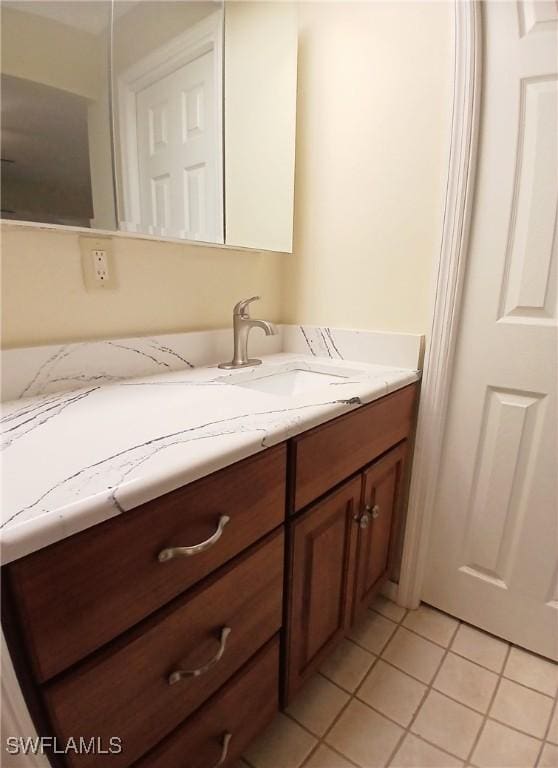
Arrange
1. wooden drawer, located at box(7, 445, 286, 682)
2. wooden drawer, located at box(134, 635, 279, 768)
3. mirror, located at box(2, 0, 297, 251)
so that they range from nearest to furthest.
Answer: wooden drawer, located at box(7, 445, 286, 682) → wooden drawer, located at box(134, 635, 279, 768) → mirror, located at box(2, 0, 297, 251)

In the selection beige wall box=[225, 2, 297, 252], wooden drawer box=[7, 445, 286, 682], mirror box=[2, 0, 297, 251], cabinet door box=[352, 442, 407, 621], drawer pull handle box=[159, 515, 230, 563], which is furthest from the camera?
beige wall box=[225, 2, 297, 252]

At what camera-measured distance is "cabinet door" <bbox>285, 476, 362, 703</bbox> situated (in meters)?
0.84

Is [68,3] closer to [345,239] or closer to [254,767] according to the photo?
[345,239]

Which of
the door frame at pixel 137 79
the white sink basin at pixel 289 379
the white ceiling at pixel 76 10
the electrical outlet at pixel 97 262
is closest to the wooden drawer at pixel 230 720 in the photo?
the white sink basin at pixel 289 379

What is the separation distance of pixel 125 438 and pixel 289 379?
73 cm

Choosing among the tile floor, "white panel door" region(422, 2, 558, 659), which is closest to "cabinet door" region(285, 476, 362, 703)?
the tile floor

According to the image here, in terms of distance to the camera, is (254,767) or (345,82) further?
(345,82)

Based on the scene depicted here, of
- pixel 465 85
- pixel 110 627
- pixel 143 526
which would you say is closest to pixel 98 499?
pixel 143 526

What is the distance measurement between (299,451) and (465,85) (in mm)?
1045

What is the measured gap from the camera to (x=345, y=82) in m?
1.21

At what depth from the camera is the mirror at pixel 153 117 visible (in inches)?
30.2

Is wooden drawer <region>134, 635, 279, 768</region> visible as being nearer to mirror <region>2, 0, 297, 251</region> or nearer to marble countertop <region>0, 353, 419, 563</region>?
marble countertop <region>0, 353, 419, 563</region>

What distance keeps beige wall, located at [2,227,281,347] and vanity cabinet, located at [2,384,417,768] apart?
0.59 meters

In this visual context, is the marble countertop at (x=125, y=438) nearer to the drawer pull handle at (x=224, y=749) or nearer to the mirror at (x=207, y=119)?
the mirror at (x=207, y=119)
